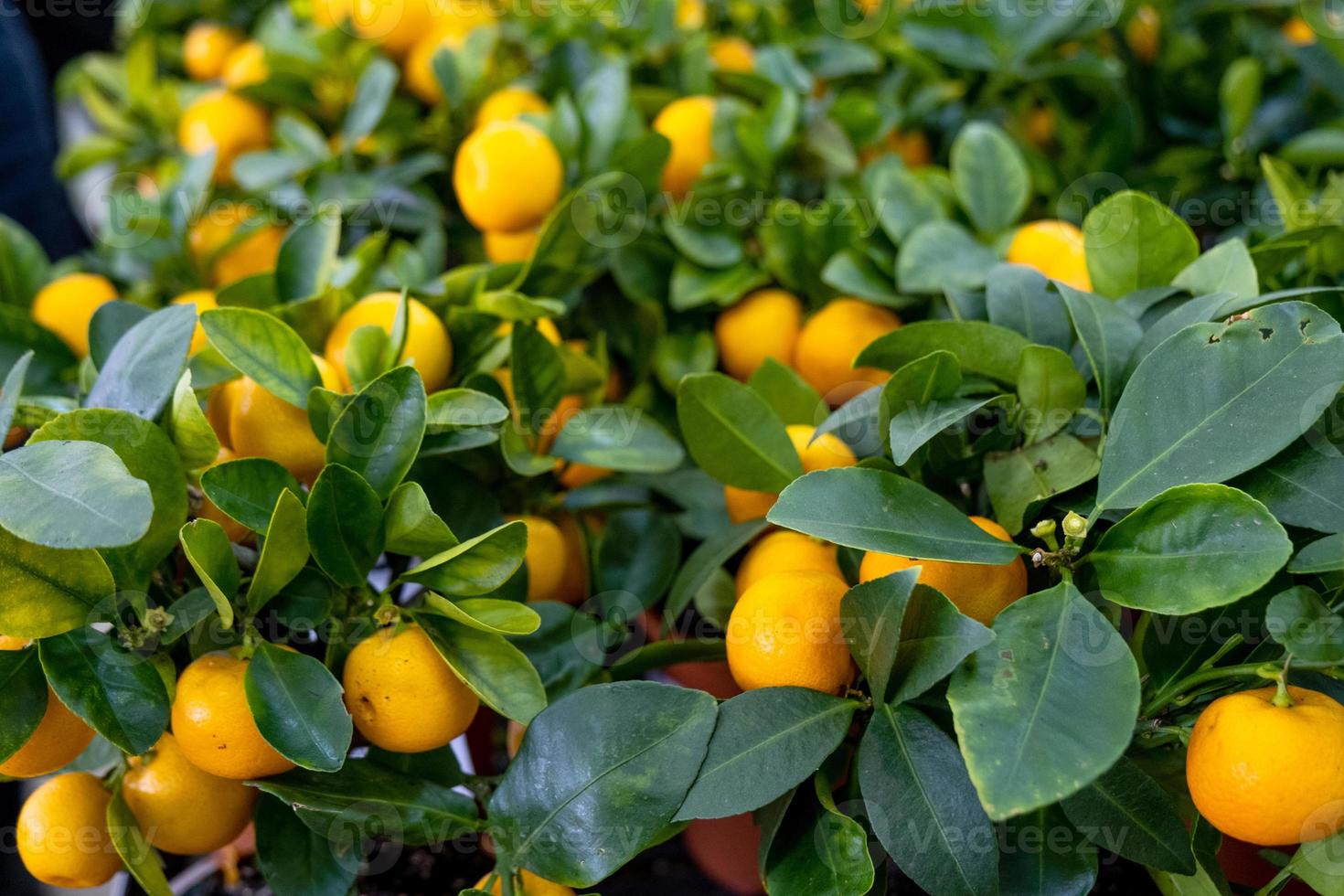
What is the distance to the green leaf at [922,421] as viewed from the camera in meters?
0.46

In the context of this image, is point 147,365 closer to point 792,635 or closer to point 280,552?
point 280,552

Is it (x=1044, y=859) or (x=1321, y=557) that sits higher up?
(x=1321, y=557)

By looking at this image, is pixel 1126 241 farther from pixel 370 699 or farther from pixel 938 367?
pixel 370 699

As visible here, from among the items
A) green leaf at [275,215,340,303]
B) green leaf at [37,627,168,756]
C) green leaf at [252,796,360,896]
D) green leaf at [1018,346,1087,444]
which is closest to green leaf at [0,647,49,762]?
green leaf at [37,627,168,756]

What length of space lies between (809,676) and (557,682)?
5.9 inches

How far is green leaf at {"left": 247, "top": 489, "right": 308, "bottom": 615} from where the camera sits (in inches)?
18.3

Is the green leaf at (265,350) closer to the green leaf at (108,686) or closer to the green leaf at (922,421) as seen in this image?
the green leaf at (108,686)

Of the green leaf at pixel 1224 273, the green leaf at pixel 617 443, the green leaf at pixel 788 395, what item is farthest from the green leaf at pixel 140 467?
the green leaf at pixel 1224 273

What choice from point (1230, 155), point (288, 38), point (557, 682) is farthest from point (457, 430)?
point (1230, 155)

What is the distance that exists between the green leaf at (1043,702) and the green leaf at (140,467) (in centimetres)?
36

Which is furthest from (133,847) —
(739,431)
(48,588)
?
(739,431)

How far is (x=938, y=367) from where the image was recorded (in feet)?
1.62

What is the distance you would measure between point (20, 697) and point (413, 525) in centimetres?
18

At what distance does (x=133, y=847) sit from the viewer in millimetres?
498
